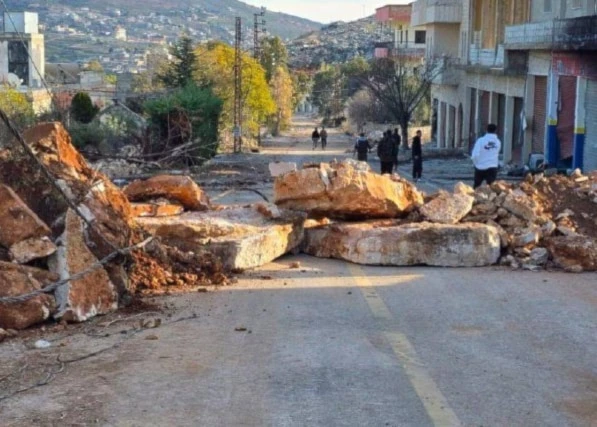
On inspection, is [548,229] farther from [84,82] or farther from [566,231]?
[84,82]

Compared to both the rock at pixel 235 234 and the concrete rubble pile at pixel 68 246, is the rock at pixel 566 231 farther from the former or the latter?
the concrete rubble pile at pixel 68 246

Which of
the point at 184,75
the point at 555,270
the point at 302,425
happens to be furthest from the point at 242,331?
the point at 184,75

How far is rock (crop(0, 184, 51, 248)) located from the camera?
942 centimetres

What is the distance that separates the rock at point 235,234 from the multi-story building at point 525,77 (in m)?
15.3

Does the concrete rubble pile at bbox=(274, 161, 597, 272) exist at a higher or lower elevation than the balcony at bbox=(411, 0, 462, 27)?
lower

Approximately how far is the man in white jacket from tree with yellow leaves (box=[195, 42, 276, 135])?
137 ft

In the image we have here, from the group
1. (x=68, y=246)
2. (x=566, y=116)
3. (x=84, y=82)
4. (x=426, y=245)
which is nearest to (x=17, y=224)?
(x=68, y=246)

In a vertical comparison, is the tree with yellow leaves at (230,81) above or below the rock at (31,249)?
above

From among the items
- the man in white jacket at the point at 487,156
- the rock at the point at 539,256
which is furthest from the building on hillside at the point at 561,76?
the rock at the point at 539,256

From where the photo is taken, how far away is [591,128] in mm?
29141

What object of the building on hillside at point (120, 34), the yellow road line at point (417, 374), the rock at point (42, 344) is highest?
the building on hillside at point (120, 34)

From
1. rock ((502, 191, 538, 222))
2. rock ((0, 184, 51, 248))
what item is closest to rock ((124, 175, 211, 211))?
rock ((502, 191, 538, 222))

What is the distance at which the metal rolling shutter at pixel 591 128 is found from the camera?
28703 mm

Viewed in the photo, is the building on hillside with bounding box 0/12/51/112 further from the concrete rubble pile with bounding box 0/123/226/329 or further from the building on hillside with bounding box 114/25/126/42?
the building on hillside with bounding box 114/25/126/42
